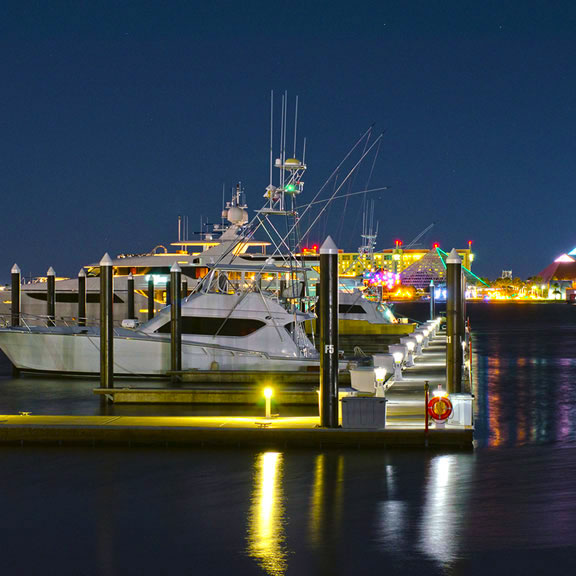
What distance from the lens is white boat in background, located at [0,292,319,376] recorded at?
86.0ft

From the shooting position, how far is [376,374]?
703 inches

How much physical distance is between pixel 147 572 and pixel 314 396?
10693mm

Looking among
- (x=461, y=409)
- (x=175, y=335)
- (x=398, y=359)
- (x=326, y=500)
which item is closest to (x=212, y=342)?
(x=175, y=335)

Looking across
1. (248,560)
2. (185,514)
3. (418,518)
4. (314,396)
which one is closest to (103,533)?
(185,514)

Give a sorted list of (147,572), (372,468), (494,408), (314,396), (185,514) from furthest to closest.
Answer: (494,408) < (314,396) < (372,468) < (185,514) < (147,572)

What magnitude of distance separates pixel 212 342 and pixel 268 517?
48.4 ft

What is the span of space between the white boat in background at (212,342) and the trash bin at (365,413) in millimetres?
10053

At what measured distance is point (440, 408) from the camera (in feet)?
51.1

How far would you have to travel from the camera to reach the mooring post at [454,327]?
16.3 meters

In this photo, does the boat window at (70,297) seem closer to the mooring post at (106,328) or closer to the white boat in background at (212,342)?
the white boat in background at (212,342)

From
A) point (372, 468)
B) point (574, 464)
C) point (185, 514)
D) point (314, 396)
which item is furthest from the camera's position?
point (314, 396)

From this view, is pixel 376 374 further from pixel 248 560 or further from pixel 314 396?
pixel 248 560

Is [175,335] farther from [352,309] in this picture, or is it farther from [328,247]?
[352,309]

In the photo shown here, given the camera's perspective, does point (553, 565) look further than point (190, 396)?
No
